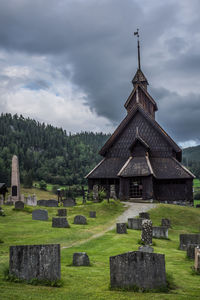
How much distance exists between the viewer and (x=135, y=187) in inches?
1542

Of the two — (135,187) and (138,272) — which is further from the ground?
(135,187)

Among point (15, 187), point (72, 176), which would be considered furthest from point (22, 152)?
point (15, 187)

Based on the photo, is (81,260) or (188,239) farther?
(188,239)

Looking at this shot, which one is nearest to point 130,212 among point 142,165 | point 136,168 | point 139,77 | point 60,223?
point 136,168

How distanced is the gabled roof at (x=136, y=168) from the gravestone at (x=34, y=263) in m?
28.8

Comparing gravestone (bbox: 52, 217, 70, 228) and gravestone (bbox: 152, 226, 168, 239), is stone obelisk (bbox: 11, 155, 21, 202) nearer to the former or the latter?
gravestone (bbox: 52, 217, 70, 228)

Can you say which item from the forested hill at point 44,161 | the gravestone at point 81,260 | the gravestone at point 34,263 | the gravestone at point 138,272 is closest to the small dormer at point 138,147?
the gravestone at point 81,260

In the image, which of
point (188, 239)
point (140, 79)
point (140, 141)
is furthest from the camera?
point (140, 79)

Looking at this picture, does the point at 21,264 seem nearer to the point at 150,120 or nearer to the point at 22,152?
the point at 150,120

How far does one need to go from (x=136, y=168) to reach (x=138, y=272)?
3034cm

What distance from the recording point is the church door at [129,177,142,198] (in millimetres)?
38938

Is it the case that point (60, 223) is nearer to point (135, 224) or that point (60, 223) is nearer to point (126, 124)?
point (135, 224)

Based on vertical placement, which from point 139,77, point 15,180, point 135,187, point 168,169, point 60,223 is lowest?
point 60,223

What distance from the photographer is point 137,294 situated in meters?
8.43
